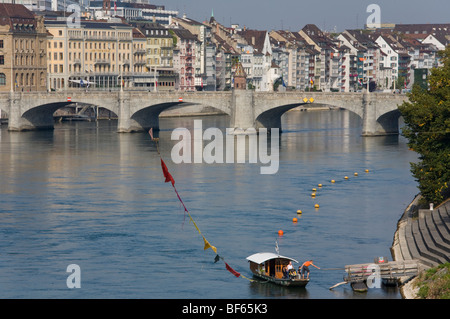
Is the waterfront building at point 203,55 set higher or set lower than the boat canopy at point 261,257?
higher

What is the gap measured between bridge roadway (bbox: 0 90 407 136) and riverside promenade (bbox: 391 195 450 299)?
50.4 m

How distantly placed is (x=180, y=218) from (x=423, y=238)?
14296 millimetres

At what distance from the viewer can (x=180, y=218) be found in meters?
55.7

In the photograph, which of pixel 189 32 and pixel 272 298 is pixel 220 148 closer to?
pixel 272 298

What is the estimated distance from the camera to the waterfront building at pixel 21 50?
132 m

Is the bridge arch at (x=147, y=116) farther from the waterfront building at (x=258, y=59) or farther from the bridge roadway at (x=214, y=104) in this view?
the waterfront building at (x=258, y=59)

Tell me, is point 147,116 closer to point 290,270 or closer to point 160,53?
point 160,53

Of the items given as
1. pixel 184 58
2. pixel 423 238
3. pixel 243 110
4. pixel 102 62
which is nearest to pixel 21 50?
pixel 102 62

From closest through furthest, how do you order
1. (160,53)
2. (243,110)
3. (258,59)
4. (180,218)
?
(180,218)
(243,110)
(160,53)
(258,59)

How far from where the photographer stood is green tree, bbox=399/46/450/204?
52969 mm

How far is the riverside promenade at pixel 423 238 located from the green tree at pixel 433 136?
1108 millimetres

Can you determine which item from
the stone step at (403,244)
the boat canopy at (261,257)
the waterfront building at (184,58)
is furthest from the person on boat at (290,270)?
the waterfront building at (184,58)

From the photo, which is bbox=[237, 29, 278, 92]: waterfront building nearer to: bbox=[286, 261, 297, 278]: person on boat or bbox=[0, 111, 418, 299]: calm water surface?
bbox=[0, 111, 418, 299]: calm water surface
